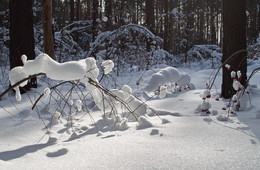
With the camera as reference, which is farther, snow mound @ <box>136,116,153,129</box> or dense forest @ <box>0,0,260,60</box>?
dense forest @ <box>0,0,260,60</box>

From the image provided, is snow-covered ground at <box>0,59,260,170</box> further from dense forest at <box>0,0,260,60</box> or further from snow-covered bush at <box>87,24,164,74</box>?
dense forest at <box>0,0,260,60</box>

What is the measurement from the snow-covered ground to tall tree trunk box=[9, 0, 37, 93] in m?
1.60

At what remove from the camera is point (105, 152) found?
49.3 inches

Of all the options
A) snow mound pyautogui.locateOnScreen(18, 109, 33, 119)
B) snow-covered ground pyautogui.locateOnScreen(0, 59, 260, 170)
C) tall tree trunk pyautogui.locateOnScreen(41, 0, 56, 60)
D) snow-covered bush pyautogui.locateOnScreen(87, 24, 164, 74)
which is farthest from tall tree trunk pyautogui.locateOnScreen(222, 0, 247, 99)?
snow-covered bush pyautogui.locateOnScreen(87, 24, 164, 74)

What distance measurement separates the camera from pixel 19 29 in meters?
3.68

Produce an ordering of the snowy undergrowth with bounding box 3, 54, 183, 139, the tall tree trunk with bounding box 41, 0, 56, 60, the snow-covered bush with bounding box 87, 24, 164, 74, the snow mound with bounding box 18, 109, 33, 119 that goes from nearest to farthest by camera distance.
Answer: the snowy undergrowth with bounding box 3, 54, 183, 139, the snow mound with bounding box 18, 109, 33, 119, the tall tree trunk with bounding box 41, 0, 56, 60, the snow-covered bush with bounding box 87, 24, 164, 74

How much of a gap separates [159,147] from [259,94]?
243 centimetres

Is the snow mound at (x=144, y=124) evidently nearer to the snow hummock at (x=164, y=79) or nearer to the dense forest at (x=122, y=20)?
the snow hummock at (x=164, y=79)

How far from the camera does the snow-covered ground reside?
1082 mm

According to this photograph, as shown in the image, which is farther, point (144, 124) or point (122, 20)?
point (122, 20)

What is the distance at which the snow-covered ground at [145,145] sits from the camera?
3.55 feet

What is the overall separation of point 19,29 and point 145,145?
3.16 meters

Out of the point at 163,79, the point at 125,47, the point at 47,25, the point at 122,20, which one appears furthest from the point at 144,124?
the point at 122,20

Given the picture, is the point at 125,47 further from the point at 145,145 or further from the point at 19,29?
the point at 145,145
